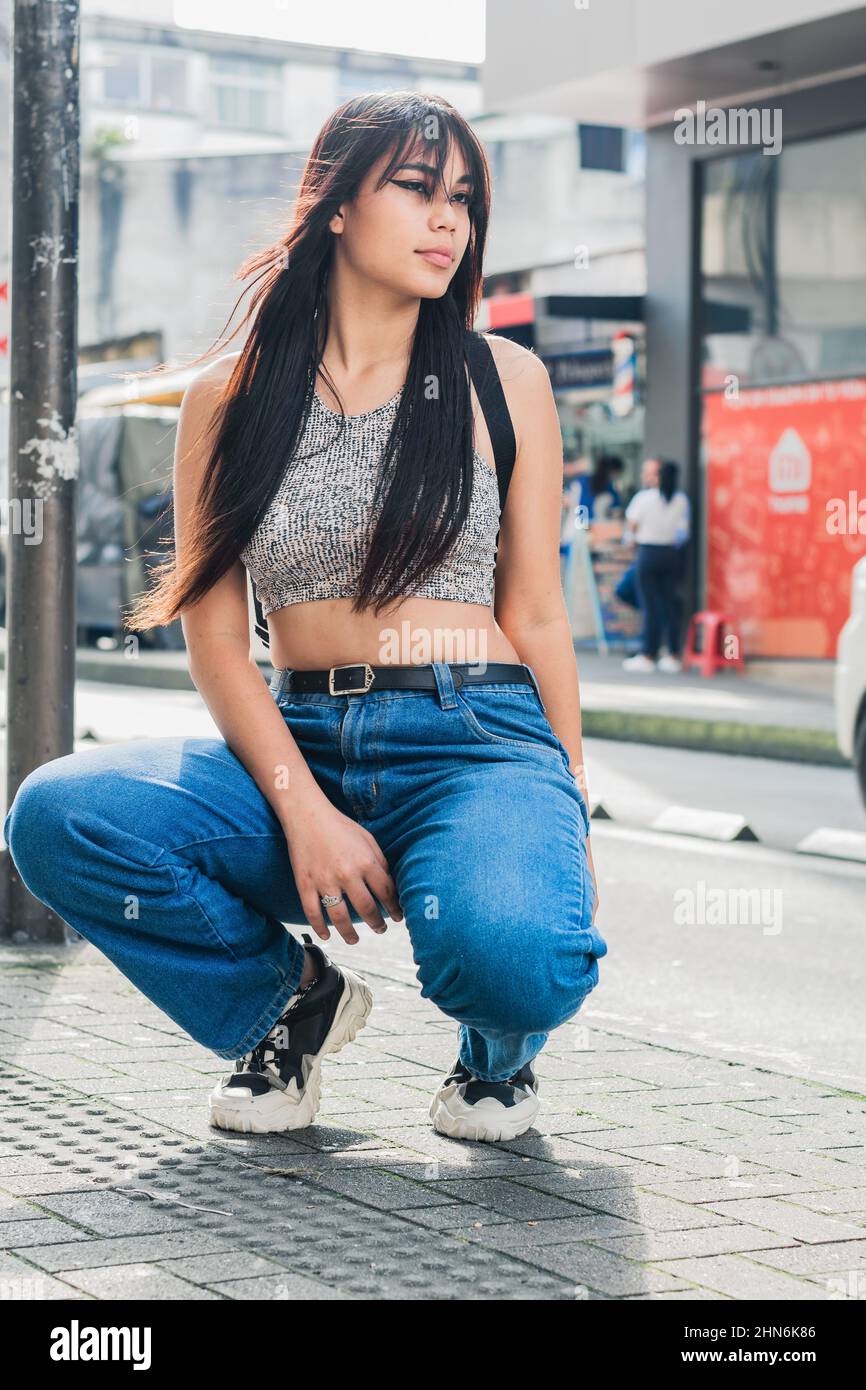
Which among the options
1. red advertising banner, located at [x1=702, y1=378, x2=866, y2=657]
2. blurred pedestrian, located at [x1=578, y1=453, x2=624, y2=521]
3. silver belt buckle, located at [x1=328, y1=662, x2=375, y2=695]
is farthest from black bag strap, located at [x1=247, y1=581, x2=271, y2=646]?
blurred pedestrian, located at [x1=578, y1=453, x2=624, y2=521]

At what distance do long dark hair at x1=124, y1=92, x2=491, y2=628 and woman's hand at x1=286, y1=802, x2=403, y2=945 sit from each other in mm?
386

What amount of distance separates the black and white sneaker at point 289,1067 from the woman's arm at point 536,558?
603 millimetres

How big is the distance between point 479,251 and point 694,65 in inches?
537

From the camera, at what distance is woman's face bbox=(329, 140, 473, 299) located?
11.4ft

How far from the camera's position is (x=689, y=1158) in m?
Answer: 3.53

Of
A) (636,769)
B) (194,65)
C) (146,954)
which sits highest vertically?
(194,65)

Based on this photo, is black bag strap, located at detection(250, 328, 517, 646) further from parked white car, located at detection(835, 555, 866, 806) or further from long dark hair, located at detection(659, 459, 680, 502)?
long dark hair, located at detection(659, 459, 680, 502)

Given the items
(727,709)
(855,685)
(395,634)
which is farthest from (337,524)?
(727,709)

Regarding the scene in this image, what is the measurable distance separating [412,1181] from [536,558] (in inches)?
44.1

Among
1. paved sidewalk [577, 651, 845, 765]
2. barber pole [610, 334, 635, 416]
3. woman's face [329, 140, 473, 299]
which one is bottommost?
paved sidewalk [577, 651, 845, 765]

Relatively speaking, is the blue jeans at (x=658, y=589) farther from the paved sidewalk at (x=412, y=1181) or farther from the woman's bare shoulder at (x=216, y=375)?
the woman's bare shoulder at (x=216, y=375)

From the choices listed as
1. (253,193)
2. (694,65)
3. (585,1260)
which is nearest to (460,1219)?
(585,1260)

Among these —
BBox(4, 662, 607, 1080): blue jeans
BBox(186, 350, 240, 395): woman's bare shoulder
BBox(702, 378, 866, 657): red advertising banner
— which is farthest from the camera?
BBox(702, 378, 866, 657): red advertising banner
